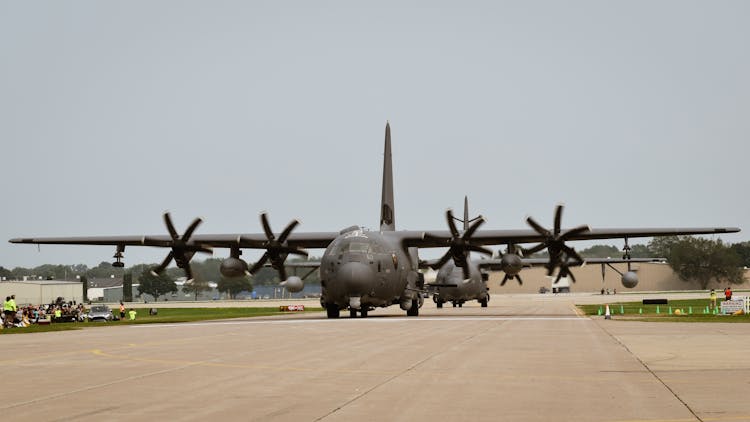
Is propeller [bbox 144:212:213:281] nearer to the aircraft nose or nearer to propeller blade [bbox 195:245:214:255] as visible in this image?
propeller blade [bbox 195:245:214:255]

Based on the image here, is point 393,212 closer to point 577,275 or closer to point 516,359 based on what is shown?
point 516,359

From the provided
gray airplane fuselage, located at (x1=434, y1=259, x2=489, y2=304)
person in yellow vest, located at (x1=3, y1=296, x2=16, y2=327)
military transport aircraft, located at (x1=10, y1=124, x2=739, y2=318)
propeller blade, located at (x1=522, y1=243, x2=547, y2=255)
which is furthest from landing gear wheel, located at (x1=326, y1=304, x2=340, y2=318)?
gray airplane fuselage, located at (x1=434, y1=259, x2=489, y2=304)

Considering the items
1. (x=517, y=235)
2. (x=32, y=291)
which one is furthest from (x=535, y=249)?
(x=32, y=291)

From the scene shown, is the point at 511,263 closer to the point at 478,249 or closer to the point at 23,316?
the point at 478,249

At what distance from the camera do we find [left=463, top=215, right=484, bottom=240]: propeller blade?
1780 inches

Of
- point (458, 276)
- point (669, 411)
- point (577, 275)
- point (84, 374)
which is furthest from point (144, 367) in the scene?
point (577, 275)

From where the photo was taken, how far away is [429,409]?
37.4 feet

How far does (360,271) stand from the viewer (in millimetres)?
41656

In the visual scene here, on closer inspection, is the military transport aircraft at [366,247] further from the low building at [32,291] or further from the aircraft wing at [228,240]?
the low building at [32,291]

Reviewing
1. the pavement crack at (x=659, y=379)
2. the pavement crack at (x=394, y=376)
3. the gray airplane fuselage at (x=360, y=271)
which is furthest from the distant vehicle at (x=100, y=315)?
the pavement crack at (x=659, y=379)

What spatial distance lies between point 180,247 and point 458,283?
2484 cm

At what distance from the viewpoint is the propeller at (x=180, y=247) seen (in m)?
47.0

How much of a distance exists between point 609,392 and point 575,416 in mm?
2573

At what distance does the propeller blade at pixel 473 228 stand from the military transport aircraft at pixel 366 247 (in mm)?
51
